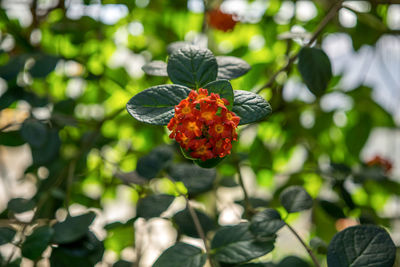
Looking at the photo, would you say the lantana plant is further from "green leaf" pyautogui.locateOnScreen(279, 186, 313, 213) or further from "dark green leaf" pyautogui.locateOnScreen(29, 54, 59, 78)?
"dark green leaf" pyautogui.locateOnScreen(29, 54, 59, 78)

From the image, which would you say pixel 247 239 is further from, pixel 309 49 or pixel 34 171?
pixel 34 171

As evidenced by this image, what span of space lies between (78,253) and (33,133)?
0.80ft

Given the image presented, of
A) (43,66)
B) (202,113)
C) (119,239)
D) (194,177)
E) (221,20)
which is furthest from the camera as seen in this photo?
(221,20)

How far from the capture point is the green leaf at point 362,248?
1.40 ft

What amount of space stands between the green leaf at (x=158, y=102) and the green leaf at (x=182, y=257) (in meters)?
0.18

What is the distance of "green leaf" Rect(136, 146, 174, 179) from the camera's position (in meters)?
0.65

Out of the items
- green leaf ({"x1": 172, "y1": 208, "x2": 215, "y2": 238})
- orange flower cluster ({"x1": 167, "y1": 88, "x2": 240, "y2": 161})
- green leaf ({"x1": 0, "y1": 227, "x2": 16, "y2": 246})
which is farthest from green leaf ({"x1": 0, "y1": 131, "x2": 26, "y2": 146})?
orange flower cluster ({"x1": 167, "y1": 88, "x2": 240, "y2": 161})

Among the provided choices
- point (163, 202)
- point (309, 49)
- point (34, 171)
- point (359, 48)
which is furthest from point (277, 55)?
point (34, 171)

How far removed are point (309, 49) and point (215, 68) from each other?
7.2 inches

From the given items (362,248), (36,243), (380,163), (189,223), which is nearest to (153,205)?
(189,223)

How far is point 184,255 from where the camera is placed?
47 centimetres

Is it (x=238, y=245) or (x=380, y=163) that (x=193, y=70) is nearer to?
(x=238, y=245)

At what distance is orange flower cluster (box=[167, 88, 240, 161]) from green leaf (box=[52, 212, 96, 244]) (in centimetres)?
28

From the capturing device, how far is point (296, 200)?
0.56 m
